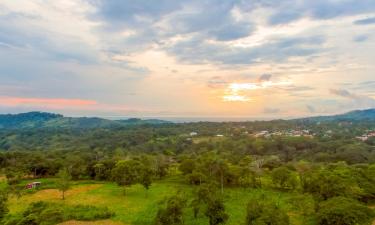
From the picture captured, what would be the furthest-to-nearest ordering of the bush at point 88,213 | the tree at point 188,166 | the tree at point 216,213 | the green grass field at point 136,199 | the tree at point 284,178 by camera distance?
the tree at point 188,166
the tree at point 284,178
the bush at point 88,213
the green grass field at point 136,199
the tree at point 216,213

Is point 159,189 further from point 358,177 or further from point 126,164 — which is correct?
point 358,177

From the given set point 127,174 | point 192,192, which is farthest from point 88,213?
point 192,192

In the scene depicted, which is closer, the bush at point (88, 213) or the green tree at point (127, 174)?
the bush at point (88, 213)

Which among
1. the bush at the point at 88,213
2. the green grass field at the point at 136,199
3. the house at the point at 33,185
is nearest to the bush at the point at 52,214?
the bush at the point at 88,213

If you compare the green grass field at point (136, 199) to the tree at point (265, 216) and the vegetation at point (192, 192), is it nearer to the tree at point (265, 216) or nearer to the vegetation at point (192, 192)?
the vegetation at point (192, 192)

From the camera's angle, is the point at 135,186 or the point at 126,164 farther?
the point at 135,186

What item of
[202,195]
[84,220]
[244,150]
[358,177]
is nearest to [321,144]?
[244,150]

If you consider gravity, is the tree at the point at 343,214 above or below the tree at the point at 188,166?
above
